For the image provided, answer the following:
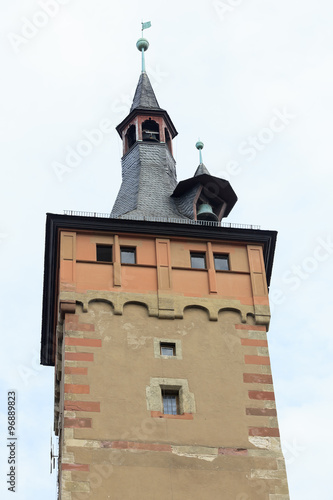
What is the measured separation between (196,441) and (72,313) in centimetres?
682

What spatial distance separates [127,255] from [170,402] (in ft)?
22.9

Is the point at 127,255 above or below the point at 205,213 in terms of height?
below

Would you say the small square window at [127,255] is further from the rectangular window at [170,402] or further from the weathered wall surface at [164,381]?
the rectangular window at [170,402]

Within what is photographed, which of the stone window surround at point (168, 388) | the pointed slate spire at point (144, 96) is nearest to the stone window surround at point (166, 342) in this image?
the stone window surround at point (168, 388)

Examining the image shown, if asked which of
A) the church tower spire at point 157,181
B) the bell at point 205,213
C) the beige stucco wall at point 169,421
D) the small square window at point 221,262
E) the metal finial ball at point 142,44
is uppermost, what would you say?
the metal finial ball at point 142,44

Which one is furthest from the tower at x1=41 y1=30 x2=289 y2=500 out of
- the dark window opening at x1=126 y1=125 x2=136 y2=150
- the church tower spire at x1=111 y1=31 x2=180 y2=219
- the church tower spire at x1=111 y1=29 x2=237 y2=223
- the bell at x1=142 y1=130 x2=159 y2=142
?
the dark window opening at x1=126 y1=125 x2=136 y2=150

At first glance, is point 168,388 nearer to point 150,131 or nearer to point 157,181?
point 157,181

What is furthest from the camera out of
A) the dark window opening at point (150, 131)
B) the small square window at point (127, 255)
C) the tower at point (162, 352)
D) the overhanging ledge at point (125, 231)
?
the dark window opening at point (150, 131)

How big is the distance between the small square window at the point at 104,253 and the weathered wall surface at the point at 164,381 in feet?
1.05

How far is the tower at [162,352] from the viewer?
3847cm

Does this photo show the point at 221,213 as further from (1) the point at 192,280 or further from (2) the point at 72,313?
(2) the point at 72,313

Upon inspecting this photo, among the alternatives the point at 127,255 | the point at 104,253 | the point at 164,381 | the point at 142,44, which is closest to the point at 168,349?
the point at 164,381

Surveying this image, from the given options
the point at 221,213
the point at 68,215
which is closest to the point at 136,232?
the point at 68,215

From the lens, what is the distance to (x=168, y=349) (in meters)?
41.9
